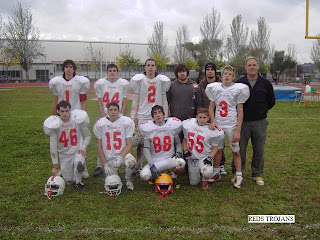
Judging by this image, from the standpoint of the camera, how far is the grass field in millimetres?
3293

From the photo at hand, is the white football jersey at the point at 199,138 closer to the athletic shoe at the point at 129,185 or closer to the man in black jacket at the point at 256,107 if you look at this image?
the man in black jacket at the point at 256,107

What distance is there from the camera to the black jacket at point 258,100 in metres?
4.57

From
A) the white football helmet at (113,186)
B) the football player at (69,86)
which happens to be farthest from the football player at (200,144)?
the football player at (69,86)

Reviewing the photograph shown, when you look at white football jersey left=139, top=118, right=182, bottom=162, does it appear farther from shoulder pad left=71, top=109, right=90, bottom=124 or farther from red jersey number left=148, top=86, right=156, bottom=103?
shoulder pad left=71, top=109, right=90, bottom=124

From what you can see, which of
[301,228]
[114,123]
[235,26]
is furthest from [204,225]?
[235,26]

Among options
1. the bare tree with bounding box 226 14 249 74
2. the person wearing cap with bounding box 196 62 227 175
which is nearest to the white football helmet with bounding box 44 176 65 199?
the person wearing cap with bounding box 196 62 227 175

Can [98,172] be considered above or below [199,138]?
below

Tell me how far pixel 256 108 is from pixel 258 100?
4.8 inches

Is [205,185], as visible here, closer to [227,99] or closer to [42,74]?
[227,99]

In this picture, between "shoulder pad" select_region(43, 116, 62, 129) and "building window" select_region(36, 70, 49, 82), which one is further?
"building window" select_region(36, 70, 49, 82)

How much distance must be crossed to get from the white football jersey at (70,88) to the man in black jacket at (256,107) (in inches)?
102

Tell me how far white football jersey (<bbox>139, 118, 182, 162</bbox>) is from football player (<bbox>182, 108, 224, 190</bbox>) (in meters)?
0.17

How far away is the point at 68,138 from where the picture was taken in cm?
472

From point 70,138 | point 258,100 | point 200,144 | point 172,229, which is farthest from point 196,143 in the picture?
point 70,138
